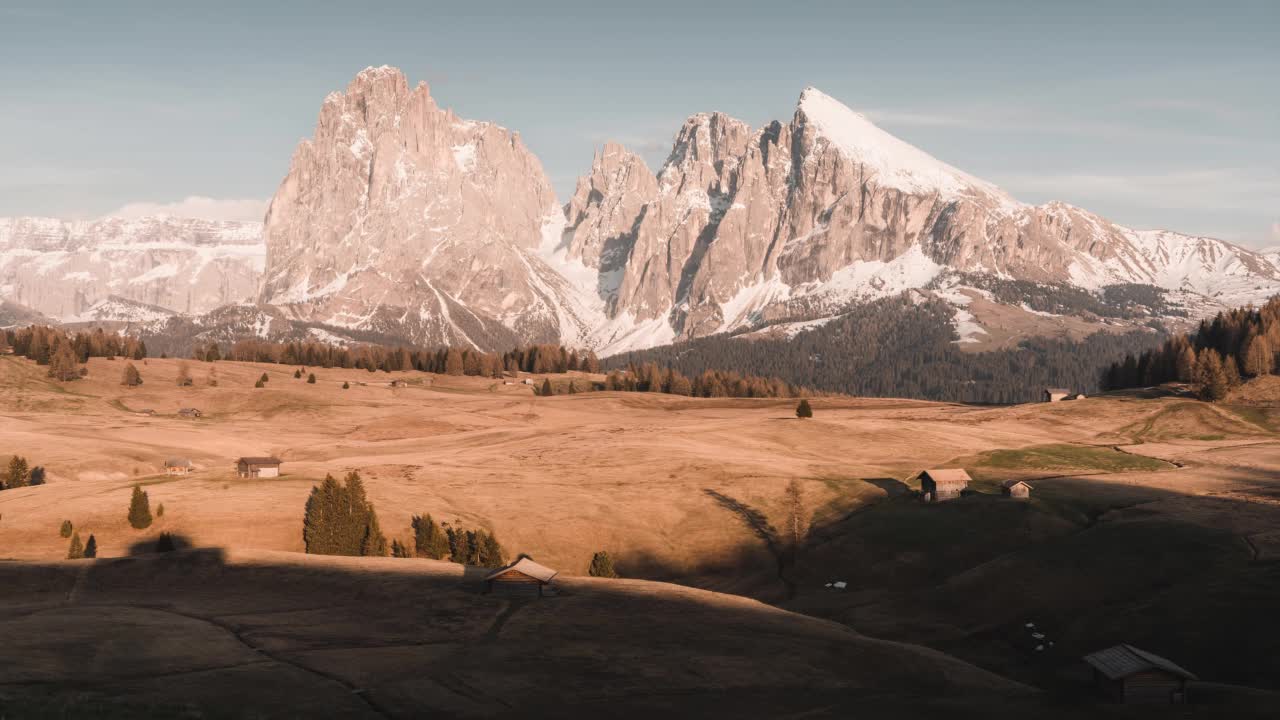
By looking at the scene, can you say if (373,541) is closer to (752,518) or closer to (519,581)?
(519,581)

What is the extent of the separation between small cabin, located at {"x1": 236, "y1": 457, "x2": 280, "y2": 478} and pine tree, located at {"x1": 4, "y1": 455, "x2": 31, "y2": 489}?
23.6 metres

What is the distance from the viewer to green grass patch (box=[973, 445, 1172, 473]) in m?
132

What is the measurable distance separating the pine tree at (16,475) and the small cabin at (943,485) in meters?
99.1

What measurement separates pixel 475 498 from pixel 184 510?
28.3 m

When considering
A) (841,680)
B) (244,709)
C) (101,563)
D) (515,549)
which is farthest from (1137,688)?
(101,563)

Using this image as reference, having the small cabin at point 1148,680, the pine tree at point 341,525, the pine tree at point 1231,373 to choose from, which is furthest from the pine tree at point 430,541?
the pine tree at point 1231,373

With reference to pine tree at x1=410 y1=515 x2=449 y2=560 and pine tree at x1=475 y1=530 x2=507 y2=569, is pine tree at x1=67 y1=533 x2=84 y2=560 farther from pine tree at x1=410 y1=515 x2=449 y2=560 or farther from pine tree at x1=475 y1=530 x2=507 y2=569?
pine tree at x1=475 y1=530 x2=507 y2=569

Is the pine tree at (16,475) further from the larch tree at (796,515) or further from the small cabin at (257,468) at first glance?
the larch tree at (796,515)

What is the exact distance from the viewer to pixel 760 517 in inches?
4200

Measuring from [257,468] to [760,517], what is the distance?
56.5 metres

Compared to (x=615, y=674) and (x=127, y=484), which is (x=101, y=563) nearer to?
(x=127, y=484)

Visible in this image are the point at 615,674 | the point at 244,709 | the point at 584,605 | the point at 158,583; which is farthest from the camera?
the point at 158,583

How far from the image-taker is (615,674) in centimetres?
5025

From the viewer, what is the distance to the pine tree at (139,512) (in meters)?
93.5
